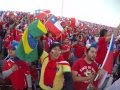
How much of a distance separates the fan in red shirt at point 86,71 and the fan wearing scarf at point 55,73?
0.25 meters

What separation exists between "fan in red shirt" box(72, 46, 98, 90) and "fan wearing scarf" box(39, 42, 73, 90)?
0.25 meters

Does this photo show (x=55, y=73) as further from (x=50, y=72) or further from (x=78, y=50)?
(x=78, y=50)

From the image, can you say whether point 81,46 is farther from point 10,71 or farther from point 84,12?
point 84,12

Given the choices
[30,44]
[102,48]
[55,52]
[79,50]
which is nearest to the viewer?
[55,52]

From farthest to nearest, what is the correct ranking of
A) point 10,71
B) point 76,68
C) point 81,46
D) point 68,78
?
point 81,46 < point 10,71 < point 76,68 < point 68,78

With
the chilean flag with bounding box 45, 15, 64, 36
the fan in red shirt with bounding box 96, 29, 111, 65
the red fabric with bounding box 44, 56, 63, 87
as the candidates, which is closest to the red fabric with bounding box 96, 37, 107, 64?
the fan in red shirt with bounding box 96, 29, 111, 65

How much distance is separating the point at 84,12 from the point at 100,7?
4.40 ft

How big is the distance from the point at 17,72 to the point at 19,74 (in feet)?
0.16

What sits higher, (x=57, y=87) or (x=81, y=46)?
(x=57, y=87)

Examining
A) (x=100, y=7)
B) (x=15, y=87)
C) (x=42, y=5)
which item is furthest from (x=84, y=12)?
(x=15, y=87)

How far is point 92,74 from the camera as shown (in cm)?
502

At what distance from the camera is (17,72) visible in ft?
18.0

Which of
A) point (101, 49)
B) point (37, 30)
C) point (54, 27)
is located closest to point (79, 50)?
point (54, 27)

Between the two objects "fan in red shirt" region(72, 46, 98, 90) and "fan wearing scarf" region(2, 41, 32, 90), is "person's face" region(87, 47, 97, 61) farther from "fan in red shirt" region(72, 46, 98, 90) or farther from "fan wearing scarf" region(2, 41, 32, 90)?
"fan wearing scarf" region(2, 41, 32, 90)
